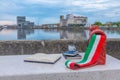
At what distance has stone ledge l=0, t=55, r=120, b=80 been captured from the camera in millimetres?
1878

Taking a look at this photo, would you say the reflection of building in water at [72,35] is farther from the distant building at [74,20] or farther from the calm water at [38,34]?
the distant building at [74,20]

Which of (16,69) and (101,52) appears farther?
(101,52)

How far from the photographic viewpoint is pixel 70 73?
1.93m

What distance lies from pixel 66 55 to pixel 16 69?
74 centimetres

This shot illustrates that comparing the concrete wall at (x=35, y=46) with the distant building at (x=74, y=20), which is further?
the distant building at (x=74, y=20)

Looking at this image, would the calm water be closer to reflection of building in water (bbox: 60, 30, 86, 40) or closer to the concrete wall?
reflection of building in water (bbox: 60, 30, 86, 40)

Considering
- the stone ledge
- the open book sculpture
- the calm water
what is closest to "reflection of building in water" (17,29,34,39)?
the calm water

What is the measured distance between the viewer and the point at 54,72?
6.28 ft

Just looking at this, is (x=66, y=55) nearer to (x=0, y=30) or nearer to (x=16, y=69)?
(x=16, y=69)

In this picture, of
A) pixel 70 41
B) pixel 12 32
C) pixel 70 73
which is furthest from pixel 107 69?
pixel 12 32

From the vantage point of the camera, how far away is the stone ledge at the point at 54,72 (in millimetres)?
1878

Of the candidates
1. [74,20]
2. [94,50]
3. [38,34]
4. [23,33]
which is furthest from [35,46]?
[94,50]

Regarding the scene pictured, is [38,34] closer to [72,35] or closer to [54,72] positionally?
[72,35]

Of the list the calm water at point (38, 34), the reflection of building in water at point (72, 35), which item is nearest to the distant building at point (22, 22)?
the calm water at point (38, 34)
